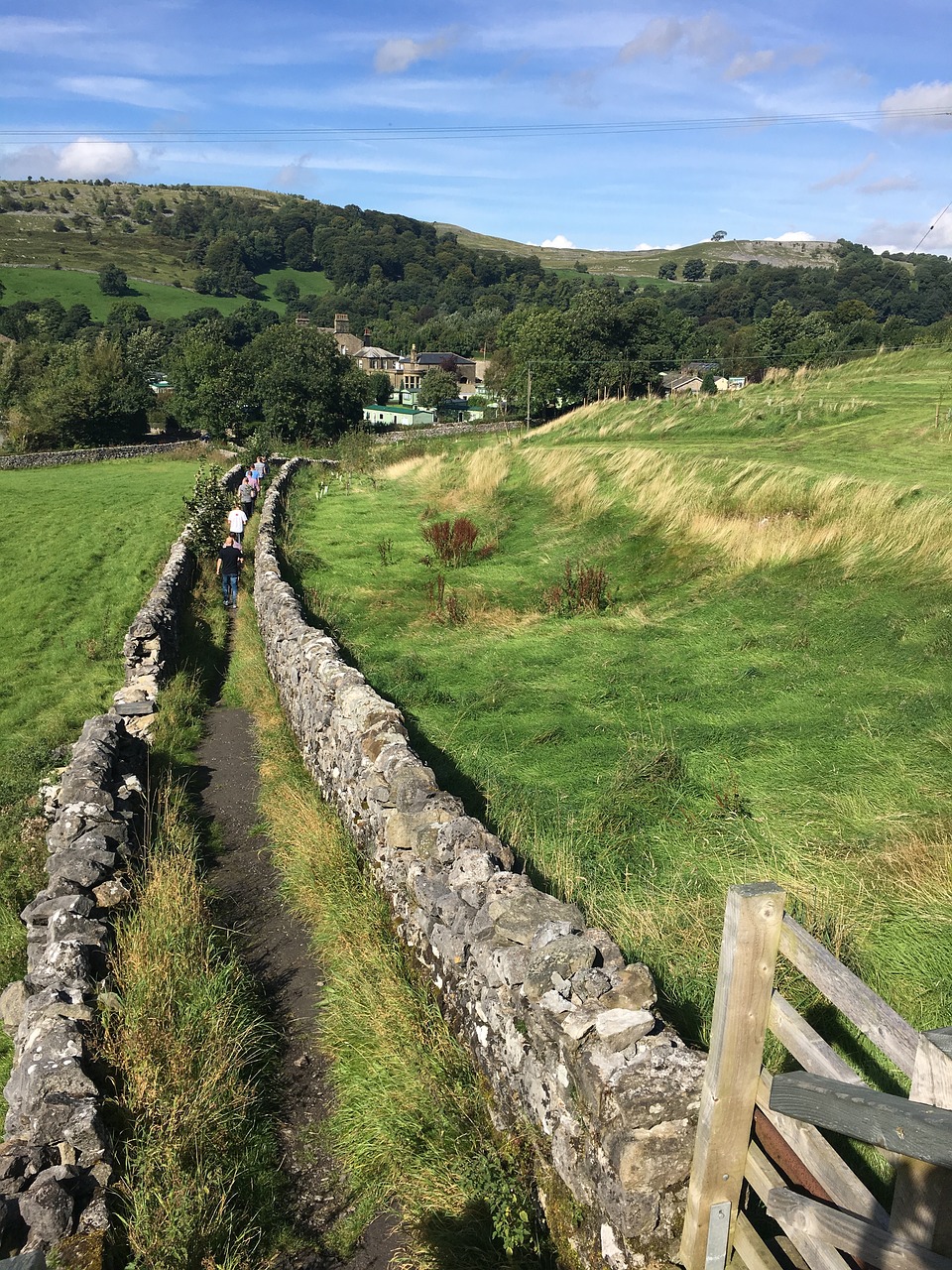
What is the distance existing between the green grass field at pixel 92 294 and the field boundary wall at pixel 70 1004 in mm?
151429

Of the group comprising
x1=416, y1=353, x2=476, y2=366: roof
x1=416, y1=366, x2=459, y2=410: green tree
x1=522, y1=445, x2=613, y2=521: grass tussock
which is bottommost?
x1=522, y1=445, x2=613, y2=521: grass tussock

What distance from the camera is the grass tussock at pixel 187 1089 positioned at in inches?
160

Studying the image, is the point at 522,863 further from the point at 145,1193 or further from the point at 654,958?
the point at 145,1193

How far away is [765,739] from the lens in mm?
8273

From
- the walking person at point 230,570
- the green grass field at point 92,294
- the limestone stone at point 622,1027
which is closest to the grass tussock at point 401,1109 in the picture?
the limestone stone at point 622,1027

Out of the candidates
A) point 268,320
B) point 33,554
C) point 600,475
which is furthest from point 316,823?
point 268,320

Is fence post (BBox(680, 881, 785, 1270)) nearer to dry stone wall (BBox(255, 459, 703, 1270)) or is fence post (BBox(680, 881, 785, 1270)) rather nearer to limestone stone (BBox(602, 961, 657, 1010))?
dry stone wall (BBox(255, 459, 703, 1270))

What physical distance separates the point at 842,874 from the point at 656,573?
364 inches

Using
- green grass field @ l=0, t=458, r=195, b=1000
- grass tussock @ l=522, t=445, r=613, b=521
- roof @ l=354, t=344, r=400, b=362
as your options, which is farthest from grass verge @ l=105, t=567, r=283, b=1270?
roof @ l=354, t=344, r=400, b=362

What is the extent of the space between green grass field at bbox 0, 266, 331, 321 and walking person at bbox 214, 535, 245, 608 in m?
142

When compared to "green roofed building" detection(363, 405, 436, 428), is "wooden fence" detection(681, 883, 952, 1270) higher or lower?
lower

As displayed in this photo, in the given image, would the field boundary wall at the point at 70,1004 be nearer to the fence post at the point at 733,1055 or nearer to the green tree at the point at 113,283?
the fence post at the point at 733,1055

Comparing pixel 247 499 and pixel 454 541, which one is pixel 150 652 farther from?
pixel 247 499

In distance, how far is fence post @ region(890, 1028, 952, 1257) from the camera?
6.93ft
